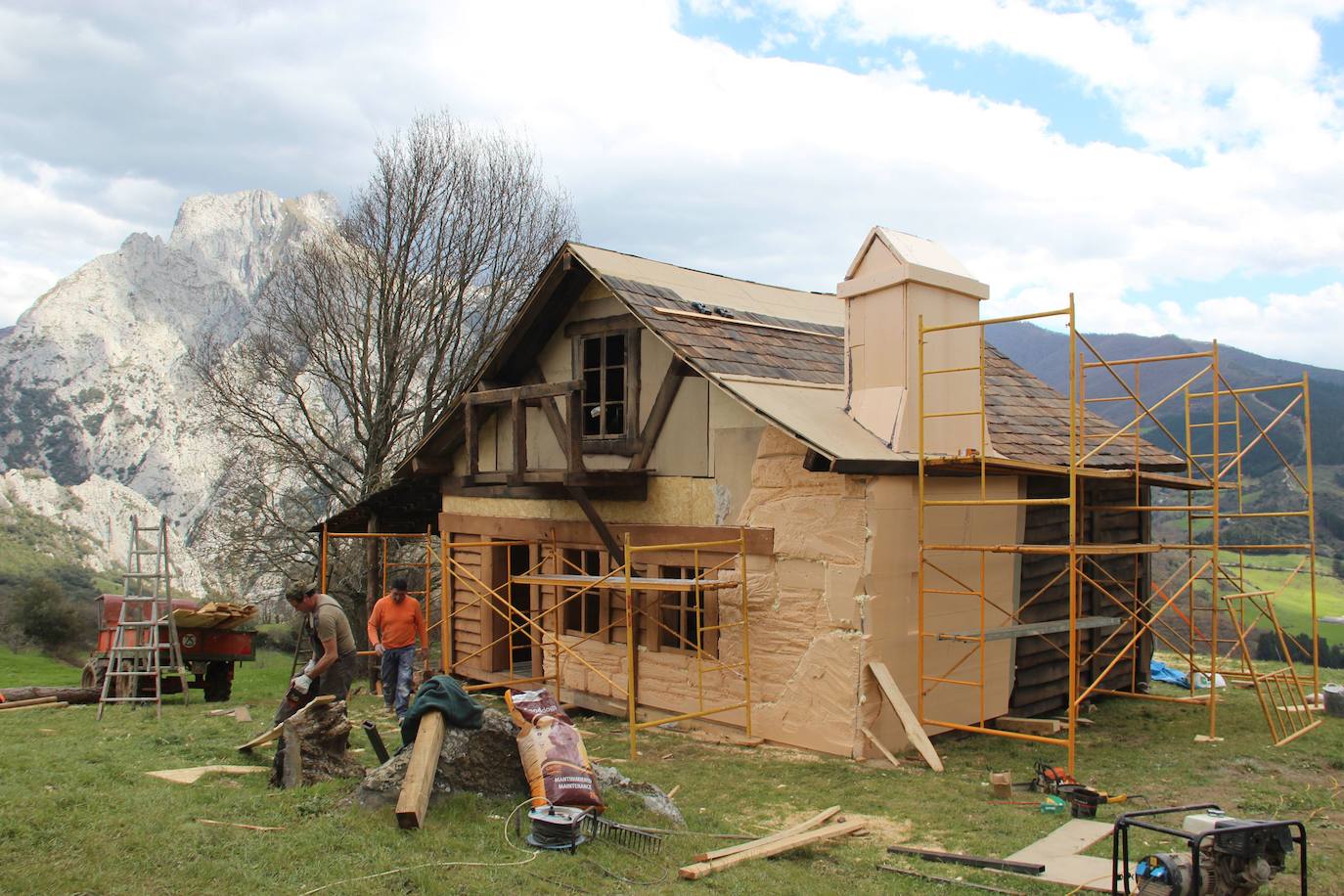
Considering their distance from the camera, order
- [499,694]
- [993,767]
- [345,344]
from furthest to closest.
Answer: [345,344], [499,694], [993,767]

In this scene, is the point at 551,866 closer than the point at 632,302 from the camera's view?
Yes

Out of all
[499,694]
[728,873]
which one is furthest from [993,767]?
[499,694]

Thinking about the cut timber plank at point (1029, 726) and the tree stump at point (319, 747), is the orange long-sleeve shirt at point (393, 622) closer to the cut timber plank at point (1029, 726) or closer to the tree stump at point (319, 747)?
the tree stump at point (319, 747)

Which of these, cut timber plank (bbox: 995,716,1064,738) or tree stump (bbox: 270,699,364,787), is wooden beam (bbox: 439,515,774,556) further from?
tree stump (bbox: 270,699,364,787)

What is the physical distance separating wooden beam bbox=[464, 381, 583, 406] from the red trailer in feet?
17.4

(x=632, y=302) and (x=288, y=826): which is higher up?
(x=632, y=302)

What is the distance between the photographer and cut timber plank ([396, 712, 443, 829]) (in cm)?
638

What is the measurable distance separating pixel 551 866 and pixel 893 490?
5501mm

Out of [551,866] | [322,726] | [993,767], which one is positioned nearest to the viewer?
[551,866]

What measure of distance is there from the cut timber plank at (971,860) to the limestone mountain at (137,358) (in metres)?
49.0

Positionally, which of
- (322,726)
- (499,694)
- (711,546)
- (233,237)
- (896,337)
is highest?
(233,237)

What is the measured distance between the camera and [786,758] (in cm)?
1007

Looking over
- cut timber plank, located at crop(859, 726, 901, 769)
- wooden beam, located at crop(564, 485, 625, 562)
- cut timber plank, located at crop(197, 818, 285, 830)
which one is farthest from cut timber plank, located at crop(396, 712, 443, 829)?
wooden beam, located at crop(564, 485, 625, 562)

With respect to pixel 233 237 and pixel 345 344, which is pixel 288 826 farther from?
pixel 233 237
